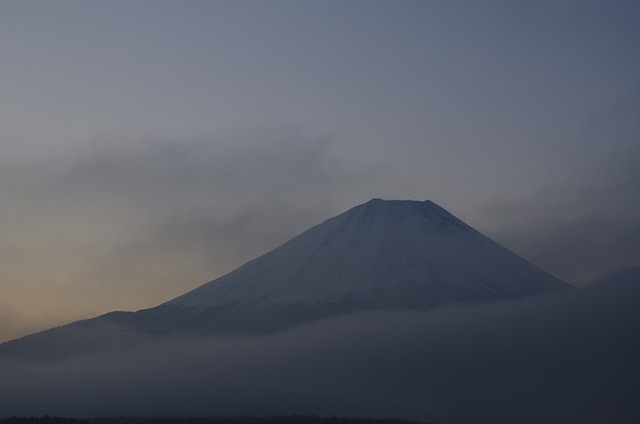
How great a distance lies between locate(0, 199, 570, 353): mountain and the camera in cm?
16488

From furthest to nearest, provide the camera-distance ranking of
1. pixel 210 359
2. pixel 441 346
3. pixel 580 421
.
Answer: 1. pixel 441 346
2. pixel 210 359
3. pixel 580 421

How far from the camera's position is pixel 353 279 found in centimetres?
17125

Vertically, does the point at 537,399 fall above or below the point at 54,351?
below

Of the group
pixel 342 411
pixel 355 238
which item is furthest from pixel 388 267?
pixel 342 411

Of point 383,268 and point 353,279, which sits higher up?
point 383,268

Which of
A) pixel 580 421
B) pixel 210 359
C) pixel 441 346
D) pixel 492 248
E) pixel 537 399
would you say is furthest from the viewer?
pixel 492 248

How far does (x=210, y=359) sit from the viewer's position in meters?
156

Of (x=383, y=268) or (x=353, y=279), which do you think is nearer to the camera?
(x=353, y=279)

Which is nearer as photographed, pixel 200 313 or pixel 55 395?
pixel 55 395

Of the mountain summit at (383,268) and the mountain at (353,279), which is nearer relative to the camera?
the mountain at (353,279)

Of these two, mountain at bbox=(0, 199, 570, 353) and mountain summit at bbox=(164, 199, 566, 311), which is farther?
mountain summit at bbox=(164, 199, 566, 311)

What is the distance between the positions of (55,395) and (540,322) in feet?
259

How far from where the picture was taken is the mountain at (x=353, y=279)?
541ft

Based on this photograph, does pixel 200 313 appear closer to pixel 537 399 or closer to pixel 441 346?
pixel 441 346
